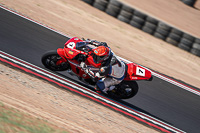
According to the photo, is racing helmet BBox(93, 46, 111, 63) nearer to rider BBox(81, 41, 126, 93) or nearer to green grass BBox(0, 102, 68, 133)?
rider BBox(81, 41, 126, 93)

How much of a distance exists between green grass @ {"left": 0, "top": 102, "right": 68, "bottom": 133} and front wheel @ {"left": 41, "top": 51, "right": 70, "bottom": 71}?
2437mm

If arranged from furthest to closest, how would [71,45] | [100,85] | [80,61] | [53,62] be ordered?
[53,62], [100,85], [80,61], [71,45]

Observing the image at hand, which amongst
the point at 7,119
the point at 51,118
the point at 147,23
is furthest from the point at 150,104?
the point at 147,23

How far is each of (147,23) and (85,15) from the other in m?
3.54

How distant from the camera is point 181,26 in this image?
1538 centimetres

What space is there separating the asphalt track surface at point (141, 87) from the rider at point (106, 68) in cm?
95

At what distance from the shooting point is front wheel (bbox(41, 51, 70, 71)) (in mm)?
7312

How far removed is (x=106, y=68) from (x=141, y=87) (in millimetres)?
2588

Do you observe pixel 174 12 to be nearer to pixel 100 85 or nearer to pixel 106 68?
pixel 100 85

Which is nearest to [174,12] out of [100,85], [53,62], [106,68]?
[100,85]

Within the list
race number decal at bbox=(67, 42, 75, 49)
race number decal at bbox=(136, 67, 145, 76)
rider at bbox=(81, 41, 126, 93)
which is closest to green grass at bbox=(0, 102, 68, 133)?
rider at bbox=(81, 41, 126, 93)

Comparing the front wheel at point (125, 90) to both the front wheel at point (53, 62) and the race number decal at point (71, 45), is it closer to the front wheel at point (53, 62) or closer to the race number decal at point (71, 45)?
the front wheel at point (53, 62)

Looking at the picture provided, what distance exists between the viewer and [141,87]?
9.03m

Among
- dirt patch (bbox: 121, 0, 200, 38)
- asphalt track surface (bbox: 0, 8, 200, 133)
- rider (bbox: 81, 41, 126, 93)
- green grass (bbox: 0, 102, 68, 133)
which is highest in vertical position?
dirt patch (bbox: 121, 0, 200, 38)
